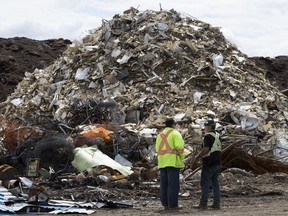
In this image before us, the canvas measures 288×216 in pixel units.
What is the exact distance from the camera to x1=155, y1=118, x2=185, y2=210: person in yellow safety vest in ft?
36.7

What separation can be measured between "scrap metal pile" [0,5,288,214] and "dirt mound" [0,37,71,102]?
984cm

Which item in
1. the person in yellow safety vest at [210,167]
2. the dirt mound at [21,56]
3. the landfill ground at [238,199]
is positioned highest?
the dirt mound at [21,56]

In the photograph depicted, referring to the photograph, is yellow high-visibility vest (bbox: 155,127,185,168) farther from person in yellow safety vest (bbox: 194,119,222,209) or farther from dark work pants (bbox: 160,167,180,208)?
person in yellow safety vest (bbox: 194,119,222,209)

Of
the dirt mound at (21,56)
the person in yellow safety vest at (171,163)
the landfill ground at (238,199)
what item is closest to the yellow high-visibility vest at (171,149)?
the person in yellow safety vest at (171,163)

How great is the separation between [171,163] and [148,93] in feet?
27.2

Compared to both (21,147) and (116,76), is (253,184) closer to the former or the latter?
(21,147)

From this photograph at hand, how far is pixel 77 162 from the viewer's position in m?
14.7

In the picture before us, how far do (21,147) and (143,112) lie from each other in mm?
4015

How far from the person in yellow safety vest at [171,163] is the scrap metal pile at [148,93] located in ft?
11.8

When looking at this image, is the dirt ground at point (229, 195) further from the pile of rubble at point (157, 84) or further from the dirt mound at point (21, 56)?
the dirt mound at point (21, 56)

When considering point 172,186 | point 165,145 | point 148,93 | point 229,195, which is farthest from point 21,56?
point 172,186

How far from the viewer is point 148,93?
762 inches

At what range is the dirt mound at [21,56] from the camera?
33.1 metres

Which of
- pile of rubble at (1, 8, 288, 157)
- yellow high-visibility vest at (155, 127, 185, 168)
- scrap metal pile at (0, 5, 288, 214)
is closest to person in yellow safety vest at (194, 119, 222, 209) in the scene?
yellow high-visibility vest at (155, 127, 185, 168)
